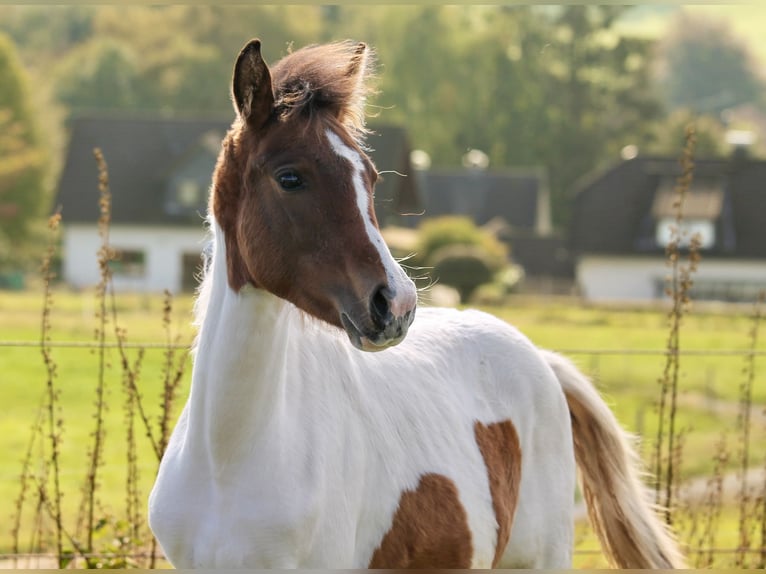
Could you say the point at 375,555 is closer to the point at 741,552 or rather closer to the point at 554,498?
the point at 554,498

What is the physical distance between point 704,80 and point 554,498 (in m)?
77.0

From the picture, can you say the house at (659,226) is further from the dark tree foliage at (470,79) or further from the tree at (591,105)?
the tree at (591,105)

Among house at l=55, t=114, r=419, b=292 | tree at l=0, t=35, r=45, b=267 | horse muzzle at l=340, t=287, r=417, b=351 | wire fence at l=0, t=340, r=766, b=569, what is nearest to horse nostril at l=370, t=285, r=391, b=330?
horse muzzle at l=340, t=287, r=417, b=351

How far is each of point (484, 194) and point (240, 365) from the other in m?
50.6

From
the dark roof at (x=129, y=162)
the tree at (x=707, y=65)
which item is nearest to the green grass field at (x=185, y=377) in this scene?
the dark roof at (x=129, y=162)

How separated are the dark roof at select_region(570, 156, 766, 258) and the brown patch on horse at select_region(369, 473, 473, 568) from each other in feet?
125

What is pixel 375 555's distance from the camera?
3.26m

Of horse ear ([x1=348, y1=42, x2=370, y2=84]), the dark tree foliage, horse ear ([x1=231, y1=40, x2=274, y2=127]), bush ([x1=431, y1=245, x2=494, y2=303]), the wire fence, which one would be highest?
the dark tree foliage

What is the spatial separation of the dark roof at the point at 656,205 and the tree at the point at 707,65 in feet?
96.6

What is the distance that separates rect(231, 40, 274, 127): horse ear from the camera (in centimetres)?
292

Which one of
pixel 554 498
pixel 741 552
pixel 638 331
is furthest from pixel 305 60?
pixel 638 331

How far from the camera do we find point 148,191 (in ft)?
138

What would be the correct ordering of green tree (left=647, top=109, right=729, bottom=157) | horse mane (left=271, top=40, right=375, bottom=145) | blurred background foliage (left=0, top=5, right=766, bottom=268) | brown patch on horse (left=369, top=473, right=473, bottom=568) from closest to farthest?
horse mane (left=271, top=40, right=375, bottom=145) < brown patch on horse (left=369, top=473, right=473, bottom=568) < green tree (left=647, top=109, right=729, bottom=157) < blurred background foliage (left=0, top=5, right=766, bottom=268)

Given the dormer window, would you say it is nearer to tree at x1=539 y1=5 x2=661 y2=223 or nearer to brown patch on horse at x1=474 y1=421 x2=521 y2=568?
tree at x1=539 y1=5 x2=661 y2=223
